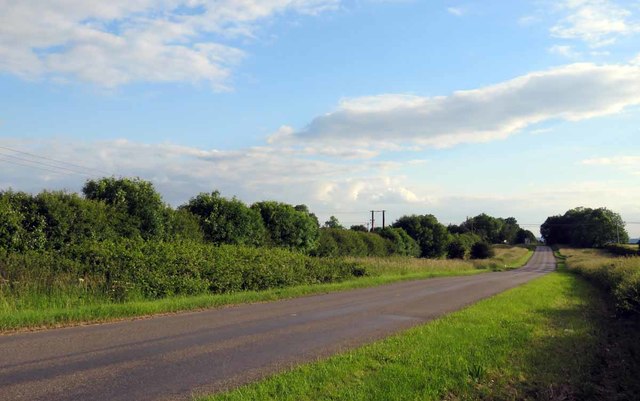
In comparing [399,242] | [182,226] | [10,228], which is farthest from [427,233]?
[10,228]

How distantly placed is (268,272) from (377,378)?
15676 millimetres

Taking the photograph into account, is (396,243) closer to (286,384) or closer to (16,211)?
(16,211)

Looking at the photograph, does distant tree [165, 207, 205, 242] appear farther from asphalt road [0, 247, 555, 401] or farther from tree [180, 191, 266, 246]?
asphalt road [0, 247, 555, 401]

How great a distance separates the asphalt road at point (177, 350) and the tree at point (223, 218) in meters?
11.5

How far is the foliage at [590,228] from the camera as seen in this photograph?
126m

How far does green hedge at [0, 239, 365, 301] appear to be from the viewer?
1435 cm

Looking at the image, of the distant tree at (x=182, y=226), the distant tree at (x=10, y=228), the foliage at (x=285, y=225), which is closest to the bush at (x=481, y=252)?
the foliage at (x=285, y=225)

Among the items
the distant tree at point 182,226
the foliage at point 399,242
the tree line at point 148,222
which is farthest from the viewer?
the foliage at point 399,242

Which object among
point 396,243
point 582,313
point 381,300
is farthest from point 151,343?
point 396,243

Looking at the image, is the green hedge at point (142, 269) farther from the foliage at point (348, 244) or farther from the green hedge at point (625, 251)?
the green hedge at point (625, 251)

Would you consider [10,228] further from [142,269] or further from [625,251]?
[625,251]

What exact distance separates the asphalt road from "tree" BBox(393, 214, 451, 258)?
201 feet

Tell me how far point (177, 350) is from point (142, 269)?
8.36 metres

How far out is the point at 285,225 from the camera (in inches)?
1288
